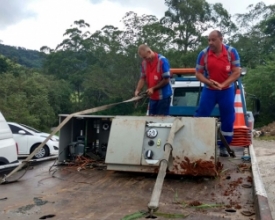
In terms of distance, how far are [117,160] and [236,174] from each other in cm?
105

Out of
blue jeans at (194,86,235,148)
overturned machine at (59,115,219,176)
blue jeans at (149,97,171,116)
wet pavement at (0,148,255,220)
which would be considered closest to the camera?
wet pavement at (0,148,255,220)

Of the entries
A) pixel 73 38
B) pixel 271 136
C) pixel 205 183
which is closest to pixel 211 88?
pixel 205 183

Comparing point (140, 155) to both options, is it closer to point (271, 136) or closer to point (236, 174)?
point (236, 174)

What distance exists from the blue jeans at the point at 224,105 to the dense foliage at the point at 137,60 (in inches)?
942

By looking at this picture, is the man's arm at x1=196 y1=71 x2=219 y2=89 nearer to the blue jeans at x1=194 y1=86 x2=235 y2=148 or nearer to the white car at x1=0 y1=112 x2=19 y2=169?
the blue jeans at x1=194 y1=86 x2=235 y2=148

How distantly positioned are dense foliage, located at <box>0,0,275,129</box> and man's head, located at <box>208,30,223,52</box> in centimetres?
2405

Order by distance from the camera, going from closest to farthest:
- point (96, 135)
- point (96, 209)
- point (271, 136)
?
point (96, 209) → point (96, 135) → point (271, 136)

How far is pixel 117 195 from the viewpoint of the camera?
318cm

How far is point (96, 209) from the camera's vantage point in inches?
109

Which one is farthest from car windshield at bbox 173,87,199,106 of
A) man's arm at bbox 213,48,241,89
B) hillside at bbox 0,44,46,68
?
hillside at bbox 0,44,46,68

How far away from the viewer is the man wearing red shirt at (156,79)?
510 centimetres

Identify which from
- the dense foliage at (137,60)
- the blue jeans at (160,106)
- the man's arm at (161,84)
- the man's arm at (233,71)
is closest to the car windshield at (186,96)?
the blue jeans at (160,106)

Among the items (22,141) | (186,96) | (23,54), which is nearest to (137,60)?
(22,141)

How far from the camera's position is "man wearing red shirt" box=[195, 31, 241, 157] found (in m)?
4.72
